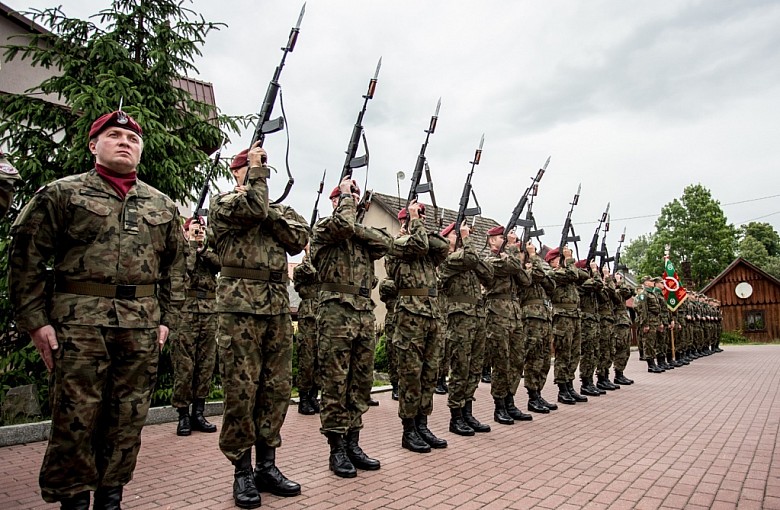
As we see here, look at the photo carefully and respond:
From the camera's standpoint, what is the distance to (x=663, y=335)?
1427cm

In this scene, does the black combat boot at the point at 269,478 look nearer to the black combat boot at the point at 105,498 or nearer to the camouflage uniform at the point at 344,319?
the camouflage uniform at the point at 344,319

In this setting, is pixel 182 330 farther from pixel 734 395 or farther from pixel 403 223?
pixel 734 395

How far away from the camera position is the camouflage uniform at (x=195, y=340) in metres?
5.96

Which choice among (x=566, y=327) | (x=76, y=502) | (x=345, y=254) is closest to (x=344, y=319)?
(x=345, y=254)

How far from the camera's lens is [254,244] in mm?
4008

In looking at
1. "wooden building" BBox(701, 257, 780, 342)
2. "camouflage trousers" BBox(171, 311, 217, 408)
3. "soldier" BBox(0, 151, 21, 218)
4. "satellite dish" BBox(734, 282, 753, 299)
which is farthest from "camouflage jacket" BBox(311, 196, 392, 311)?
"satellite dish" BBox(734, 282, 753, 299)

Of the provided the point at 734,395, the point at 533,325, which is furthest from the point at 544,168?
the point at 734,395

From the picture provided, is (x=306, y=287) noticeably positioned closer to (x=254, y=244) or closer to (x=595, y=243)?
(x=254, y=244)

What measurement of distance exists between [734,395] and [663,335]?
502cm

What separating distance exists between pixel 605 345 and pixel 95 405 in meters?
9.07

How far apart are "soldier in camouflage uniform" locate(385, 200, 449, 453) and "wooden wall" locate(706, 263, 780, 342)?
3756cm

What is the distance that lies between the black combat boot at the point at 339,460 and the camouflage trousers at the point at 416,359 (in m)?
0.89

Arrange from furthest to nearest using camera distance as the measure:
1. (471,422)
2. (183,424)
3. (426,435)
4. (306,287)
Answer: (306,287)
(471,422)
(183,424)
(426,435)

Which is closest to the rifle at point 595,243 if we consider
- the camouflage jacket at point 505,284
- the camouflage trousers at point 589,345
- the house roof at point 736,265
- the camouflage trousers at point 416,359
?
the camouflage trousers at point 589,345
